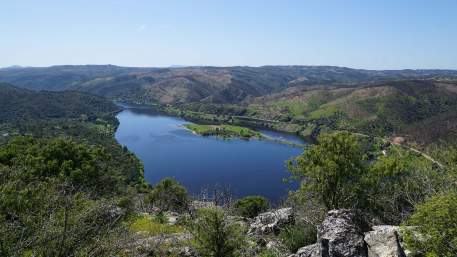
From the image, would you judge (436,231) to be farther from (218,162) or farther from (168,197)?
(218,162)

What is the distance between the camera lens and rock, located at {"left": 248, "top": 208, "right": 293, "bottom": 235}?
29.5m

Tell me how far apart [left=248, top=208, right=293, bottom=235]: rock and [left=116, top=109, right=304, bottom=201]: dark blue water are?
7631 cm

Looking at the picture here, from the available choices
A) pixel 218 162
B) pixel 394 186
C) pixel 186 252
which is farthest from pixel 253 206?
pixel 218 162

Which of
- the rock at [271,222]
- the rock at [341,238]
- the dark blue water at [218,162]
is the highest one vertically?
the rock at [341,238]

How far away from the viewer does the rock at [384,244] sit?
15453 mm

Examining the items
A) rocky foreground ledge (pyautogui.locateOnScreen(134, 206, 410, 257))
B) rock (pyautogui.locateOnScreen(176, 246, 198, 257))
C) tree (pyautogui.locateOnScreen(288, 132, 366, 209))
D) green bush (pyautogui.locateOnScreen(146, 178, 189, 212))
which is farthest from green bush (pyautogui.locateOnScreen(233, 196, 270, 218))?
rocky foreground ledge (pyautogui.locateOnScreen(134, 206, 410, 257))

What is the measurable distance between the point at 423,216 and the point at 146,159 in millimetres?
145903

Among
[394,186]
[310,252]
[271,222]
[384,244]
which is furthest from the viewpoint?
[394,186]

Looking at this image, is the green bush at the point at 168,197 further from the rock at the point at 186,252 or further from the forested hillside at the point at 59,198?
the rock at the point at 186,252

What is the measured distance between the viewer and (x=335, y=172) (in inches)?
1200

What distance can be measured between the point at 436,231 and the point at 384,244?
2421 mm

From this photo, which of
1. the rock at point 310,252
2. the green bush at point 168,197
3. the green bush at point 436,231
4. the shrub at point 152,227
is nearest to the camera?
the green bush at point 436,231

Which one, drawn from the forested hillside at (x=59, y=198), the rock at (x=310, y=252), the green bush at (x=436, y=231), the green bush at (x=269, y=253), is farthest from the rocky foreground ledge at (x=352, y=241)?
the forested hillside at (x=59, y=198)

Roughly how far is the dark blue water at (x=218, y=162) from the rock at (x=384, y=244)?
302 ft
